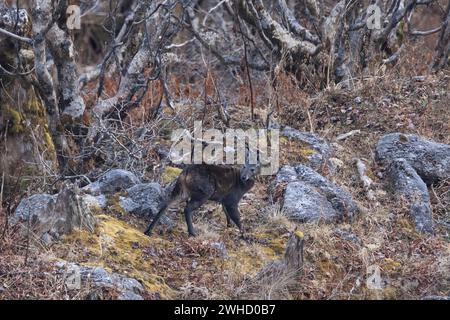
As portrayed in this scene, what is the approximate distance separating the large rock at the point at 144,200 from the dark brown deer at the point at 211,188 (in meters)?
0.31

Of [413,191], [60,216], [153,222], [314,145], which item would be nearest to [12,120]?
[60,216]

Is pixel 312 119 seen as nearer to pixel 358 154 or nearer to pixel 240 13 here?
pixel 358 154

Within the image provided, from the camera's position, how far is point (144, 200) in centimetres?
871

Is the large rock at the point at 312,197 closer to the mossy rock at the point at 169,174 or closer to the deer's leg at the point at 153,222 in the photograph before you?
the mossy rock at the point at 169,174

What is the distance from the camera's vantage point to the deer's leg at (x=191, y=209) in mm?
8328

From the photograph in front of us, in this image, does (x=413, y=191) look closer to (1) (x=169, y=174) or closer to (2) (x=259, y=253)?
(2) (x=259, y=253)

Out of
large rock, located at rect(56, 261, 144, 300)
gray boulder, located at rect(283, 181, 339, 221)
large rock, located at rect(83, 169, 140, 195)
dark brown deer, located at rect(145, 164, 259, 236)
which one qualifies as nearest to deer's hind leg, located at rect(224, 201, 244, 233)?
dark brown deer, located at rect(145, 164, 259, 236)

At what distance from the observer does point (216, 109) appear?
11062 millimetres

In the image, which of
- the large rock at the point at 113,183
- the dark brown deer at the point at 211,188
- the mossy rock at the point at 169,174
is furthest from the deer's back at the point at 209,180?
the mossy rock at the point at 169,174

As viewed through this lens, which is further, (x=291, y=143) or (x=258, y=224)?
(x=291, y=143)

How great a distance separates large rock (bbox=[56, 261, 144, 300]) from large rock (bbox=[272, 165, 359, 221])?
7.33ft

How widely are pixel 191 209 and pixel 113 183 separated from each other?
3.60 ft
